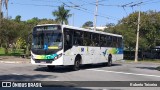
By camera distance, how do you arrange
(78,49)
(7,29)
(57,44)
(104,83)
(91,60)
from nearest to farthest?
1. (104,83)
2. (57,44)
3. (78,49)
4. (91,60)
5. (7,29)

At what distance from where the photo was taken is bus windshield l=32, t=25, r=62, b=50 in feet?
71.5

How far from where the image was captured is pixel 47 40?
72.2ft

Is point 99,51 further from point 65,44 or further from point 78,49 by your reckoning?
point 65,44

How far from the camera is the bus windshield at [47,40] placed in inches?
858

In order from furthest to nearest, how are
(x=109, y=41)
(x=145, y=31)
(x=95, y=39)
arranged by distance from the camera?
1. (x=145, y=31)
2. (x=109, y=41)
3. (x=95, y=39)

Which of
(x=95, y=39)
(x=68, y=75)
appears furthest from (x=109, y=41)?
(x=68, y=75)

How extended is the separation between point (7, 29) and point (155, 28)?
21.1 m

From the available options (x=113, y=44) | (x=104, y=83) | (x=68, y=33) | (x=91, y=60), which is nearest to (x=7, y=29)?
(x=113, y=44)

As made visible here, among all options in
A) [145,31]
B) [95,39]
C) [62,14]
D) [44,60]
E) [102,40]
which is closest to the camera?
[44,60]

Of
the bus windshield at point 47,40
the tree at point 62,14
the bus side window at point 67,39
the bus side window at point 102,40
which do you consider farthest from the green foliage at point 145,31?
the bus windshield at point 47,40

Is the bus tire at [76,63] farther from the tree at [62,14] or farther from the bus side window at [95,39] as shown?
the tree at [62,14]

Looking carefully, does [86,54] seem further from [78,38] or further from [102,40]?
[102,40]

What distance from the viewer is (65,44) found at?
21.9 m

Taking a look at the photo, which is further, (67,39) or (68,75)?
(67,39)
